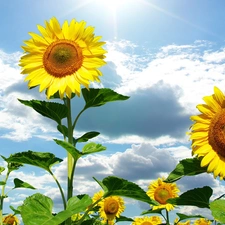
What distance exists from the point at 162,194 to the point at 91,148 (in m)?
5.16

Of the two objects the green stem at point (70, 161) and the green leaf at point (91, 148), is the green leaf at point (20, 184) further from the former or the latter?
the green leaf at point (91, 148)

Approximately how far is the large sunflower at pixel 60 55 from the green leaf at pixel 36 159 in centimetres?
78

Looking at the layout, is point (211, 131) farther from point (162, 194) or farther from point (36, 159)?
point (162, 194)

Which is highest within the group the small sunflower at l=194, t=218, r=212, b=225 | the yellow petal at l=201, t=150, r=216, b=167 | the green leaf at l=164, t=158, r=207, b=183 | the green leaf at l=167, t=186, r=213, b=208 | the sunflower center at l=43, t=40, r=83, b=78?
the sunflower center at l=43, t=40, r=83, b=78

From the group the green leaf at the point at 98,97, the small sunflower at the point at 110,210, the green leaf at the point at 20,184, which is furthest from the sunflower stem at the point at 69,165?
the small sunflower at the point at 110,210

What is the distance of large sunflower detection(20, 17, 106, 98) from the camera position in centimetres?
446

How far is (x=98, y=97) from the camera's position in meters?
4.29

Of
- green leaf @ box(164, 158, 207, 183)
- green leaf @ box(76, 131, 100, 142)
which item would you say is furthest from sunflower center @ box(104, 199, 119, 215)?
green leaf @ box(164, 158, 207, 183)

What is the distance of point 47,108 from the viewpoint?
4.25 m

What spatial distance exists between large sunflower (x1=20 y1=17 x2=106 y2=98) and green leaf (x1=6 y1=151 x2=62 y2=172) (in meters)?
0.78

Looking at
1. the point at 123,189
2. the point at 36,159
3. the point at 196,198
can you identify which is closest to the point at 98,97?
the point at 36,159

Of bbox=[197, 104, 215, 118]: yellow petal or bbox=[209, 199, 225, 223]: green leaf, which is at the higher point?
bbox=[197, 104, 215, 118]: yellow petal

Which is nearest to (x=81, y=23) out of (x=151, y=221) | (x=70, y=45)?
(x=70, y=45)

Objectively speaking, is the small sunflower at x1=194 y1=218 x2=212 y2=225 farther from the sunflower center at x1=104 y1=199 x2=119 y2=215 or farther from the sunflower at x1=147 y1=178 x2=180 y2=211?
the sunflower center at x1=104 y1=199 x2=119 y2=215
